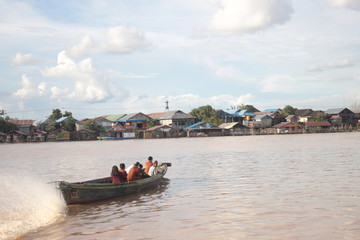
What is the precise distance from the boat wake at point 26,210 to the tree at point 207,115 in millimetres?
65023

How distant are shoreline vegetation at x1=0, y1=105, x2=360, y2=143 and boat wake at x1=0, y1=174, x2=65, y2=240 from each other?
2345 inches

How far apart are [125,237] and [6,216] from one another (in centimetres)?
437

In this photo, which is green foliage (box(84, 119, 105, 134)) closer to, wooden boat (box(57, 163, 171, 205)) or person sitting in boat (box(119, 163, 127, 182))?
person sitting in boat (box(119, 163, 127, 182))

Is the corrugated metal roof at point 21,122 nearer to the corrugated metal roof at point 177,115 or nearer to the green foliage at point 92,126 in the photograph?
the green foliage at point 92,126

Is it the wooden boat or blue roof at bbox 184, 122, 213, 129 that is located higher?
blue roof at bbox 184, 122, 213, 129

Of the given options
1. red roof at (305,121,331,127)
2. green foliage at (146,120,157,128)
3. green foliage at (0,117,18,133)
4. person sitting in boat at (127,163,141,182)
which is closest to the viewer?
person sitting in boat at (127,163,141,182)

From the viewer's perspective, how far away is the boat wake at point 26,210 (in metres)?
9.36

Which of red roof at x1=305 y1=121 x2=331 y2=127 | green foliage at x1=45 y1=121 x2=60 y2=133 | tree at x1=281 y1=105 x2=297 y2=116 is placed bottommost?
red roof at x1=305 y1=121 x2=331 y2=127

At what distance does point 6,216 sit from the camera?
35.1 ft

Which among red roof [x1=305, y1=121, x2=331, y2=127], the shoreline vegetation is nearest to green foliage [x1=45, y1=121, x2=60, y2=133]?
the shoreline vegetation

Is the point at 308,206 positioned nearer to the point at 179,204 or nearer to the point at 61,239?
the point at 179,204

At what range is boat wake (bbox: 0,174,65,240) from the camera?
9.36 meters

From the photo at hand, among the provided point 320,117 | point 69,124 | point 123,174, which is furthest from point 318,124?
point 123,174

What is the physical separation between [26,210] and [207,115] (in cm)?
7118
